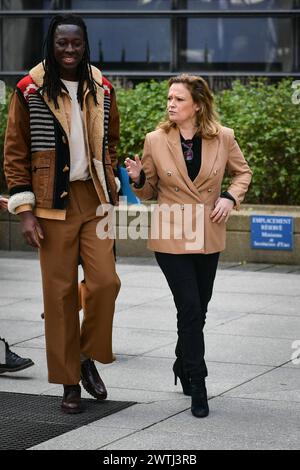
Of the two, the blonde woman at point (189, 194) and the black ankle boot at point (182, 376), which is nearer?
the blonde woman at point (189, 194)

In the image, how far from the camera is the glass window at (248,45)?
17516mm

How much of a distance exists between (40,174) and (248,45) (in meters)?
11.6

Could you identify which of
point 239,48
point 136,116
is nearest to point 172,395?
point 136,116

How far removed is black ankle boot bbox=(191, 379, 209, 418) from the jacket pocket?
1338 millimetres

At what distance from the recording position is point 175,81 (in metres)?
6.63

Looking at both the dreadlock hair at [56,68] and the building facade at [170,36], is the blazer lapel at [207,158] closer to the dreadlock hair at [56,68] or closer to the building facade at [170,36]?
the dreadlock hair at [56,68]

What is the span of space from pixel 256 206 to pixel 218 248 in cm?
688

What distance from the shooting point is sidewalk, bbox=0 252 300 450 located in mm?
6008

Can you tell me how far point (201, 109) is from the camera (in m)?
6.61

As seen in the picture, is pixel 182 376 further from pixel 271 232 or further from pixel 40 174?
pixel 271 232

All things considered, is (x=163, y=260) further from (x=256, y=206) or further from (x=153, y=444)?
(x=256, y=206)

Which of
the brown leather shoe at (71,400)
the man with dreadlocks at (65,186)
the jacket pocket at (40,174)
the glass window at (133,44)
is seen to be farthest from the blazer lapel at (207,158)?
the glass window at (133,44)

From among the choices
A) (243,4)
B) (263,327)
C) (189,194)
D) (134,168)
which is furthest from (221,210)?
(243,4)

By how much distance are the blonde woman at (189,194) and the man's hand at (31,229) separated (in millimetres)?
592
